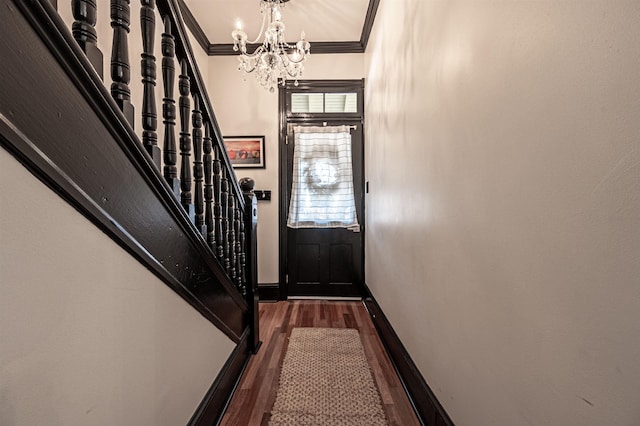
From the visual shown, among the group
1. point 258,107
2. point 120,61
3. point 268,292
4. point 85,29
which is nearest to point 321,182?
point 258,107

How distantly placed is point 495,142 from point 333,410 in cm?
146

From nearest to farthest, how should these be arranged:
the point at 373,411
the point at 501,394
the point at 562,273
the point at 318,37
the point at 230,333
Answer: the point at 562,273 → the point at 501,394 → the point at 373,411 → the point at 230,333 → the point at 318,37

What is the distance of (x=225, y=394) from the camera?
1.51 metres

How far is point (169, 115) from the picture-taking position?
3.48 feet

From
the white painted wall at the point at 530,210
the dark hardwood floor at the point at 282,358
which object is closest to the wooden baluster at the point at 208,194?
the dark hardwood floor at the point at 282,358

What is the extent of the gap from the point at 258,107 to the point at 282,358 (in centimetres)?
265

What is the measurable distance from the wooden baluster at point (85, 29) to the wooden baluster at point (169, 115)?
33 centimetres

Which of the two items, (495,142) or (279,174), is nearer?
(495,142)

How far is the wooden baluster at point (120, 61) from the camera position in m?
0.80

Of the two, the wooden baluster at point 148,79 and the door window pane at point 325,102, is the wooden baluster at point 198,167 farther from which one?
the door window pane at point 325,102

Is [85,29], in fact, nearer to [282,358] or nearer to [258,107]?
[282,358]

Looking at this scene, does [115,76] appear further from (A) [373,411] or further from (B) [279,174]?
(B) [279,174]

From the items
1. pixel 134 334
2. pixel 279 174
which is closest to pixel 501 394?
pixel 134 334

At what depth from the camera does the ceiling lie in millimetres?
2639
